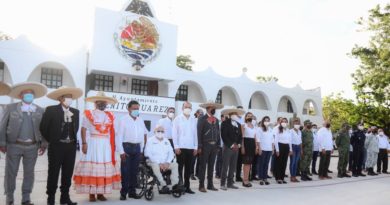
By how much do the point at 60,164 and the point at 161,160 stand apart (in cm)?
199

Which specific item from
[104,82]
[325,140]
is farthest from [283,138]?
[104,82]

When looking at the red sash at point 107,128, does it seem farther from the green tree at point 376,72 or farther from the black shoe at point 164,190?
the green tree at point 376,72

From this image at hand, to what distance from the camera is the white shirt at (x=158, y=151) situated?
7.56 metres

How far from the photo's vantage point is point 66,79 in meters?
23.5

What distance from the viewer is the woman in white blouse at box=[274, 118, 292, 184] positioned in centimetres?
1071

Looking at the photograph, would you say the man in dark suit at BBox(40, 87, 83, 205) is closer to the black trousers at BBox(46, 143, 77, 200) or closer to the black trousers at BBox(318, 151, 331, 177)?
the black trousers at BBox(46, 143, 77, 200)

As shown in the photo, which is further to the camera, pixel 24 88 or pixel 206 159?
pixel 206 159

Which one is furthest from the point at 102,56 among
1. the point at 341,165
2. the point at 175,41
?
the point at 341,165

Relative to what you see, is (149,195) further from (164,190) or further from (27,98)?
(27,98)

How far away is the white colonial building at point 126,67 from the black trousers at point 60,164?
16261 mm

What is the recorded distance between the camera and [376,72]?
29.3 metres

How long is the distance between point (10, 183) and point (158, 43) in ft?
64.7

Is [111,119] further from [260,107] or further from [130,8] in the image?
[260,107]

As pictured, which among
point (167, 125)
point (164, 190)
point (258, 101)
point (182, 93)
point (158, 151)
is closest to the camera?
point (164, 190)
